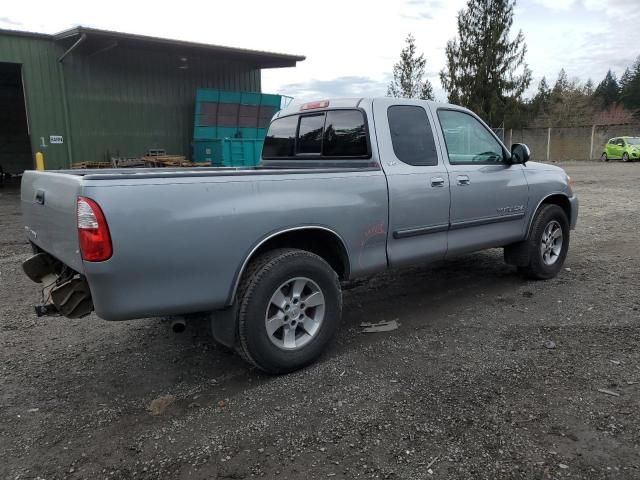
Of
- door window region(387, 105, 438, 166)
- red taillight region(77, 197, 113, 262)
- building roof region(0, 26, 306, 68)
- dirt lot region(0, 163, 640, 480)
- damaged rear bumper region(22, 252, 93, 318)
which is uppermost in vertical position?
building roof region(0, 26, 306, 68)

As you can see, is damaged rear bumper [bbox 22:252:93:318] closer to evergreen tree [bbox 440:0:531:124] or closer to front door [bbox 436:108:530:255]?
front door [bbox 436:108:530:255]

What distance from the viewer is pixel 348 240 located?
3801mm

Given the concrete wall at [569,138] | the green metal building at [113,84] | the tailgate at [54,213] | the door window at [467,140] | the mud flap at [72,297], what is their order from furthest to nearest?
the concrete wall at [569,138] < the green metal building at [113,84] < the door window at [467,140] < the mud flap at [72,297] < the tailgate at [54,213]

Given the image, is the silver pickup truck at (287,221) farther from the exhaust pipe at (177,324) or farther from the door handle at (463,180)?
the exhaust pipe at (177,324)

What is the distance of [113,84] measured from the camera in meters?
16.8

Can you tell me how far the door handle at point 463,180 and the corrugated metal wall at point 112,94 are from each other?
14567 mm

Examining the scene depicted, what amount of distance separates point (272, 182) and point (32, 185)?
1.85 m

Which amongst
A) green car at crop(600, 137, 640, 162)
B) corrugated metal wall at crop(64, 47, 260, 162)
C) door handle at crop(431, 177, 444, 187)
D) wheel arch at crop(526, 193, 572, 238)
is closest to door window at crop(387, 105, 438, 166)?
door handle at crop(431, 177, 444, 187)

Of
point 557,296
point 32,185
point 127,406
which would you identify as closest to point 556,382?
point 557,296

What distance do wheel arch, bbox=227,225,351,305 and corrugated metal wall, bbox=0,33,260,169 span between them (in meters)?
14.4

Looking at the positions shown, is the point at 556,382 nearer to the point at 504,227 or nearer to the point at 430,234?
the point at 430,234

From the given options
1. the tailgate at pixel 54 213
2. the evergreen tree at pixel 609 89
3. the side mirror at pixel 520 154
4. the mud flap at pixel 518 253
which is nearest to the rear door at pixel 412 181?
the side mirror at pixel 520 154

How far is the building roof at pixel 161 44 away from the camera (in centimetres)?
1448

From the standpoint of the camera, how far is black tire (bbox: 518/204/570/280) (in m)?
5.49
